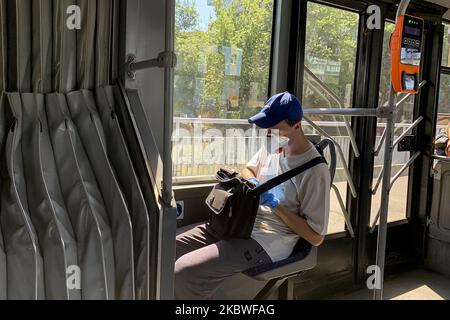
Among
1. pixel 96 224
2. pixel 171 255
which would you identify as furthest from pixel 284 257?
pixel 96 224

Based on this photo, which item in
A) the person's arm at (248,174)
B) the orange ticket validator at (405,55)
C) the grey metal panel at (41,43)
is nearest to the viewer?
the grey metal panel at (41,43)

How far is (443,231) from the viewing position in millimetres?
3475

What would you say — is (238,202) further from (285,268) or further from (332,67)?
(332,67)

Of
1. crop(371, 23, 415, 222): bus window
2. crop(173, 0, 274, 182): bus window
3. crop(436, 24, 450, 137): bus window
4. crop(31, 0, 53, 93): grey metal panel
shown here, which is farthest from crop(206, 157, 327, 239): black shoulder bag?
crop(436, 24, 450, 137): bus window

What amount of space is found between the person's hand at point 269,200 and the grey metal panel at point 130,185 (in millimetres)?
805

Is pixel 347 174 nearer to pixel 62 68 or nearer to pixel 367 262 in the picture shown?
pixel 367 262

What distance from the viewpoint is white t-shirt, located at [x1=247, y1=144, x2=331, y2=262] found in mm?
1872

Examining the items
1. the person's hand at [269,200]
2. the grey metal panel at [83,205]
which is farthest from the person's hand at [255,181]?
the grey metal panel at [83,205]

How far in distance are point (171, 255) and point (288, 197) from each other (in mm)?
856

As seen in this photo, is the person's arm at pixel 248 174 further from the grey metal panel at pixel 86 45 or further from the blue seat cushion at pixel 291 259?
the grey metal panel at pixel 86 45

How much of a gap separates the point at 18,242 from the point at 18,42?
0.60 m

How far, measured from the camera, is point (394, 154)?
3330mm

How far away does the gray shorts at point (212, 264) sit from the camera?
177 centimetres

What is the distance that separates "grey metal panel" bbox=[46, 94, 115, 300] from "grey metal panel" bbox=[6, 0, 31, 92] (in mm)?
98
